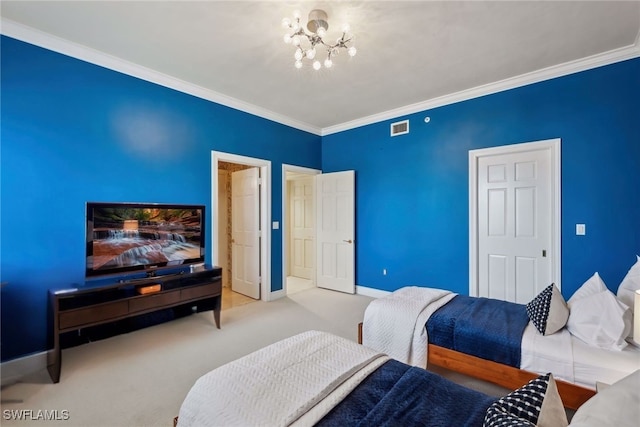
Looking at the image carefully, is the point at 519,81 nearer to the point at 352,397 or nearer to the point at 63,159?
the point at 352,397

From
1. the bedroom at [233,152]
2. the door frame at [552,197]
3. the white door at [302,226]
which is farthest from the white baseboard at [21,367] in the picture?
the door frame at [552,197]

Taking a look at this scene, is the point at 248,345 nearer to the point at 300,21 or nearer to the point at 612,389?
the point at 612,389

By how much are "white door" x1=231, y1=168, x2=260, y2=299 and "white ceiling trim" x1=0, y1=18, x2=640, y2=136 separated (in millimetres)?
1123

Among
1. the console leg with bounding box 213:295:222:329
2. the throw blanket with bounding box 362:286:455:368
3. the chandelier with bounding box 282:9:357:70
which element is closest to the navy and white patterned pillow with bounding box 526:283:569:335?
the throw blanket with bounding box 362:286:455:368

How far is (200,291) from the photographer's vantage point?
10.5 feet

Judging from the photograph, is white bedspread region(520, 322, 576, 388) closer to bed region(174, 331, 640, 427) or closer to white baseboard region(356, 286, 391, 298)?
bed region(174, 331, 640, 427)

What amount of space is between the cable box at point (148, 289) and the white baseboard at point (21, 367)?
0.88m

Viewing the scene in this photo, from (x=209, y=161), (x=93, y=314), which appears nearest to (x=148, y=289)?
(x=93, y=314)

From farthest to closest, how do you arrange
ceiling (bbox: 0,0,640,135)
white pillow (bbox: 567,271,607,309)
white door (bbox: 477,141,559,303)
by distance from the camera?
1. white door (bbox: 477,141,559,303)
2. ceiling (bbox: 0,0,640,135)
3. white pillow (bbox: 567,271,607,309)

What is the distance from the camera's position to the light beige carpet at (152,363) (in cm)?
195

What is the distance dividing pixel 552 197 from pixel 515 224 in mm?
472

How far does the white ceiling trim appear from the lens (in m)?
2.48

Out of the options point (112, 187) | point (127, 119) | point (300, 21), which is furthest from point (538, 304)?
point (127, 119)

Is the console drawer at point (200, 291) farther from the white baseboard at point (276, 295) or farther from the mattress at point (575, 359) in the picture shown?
the mattress at point (575, 359)
